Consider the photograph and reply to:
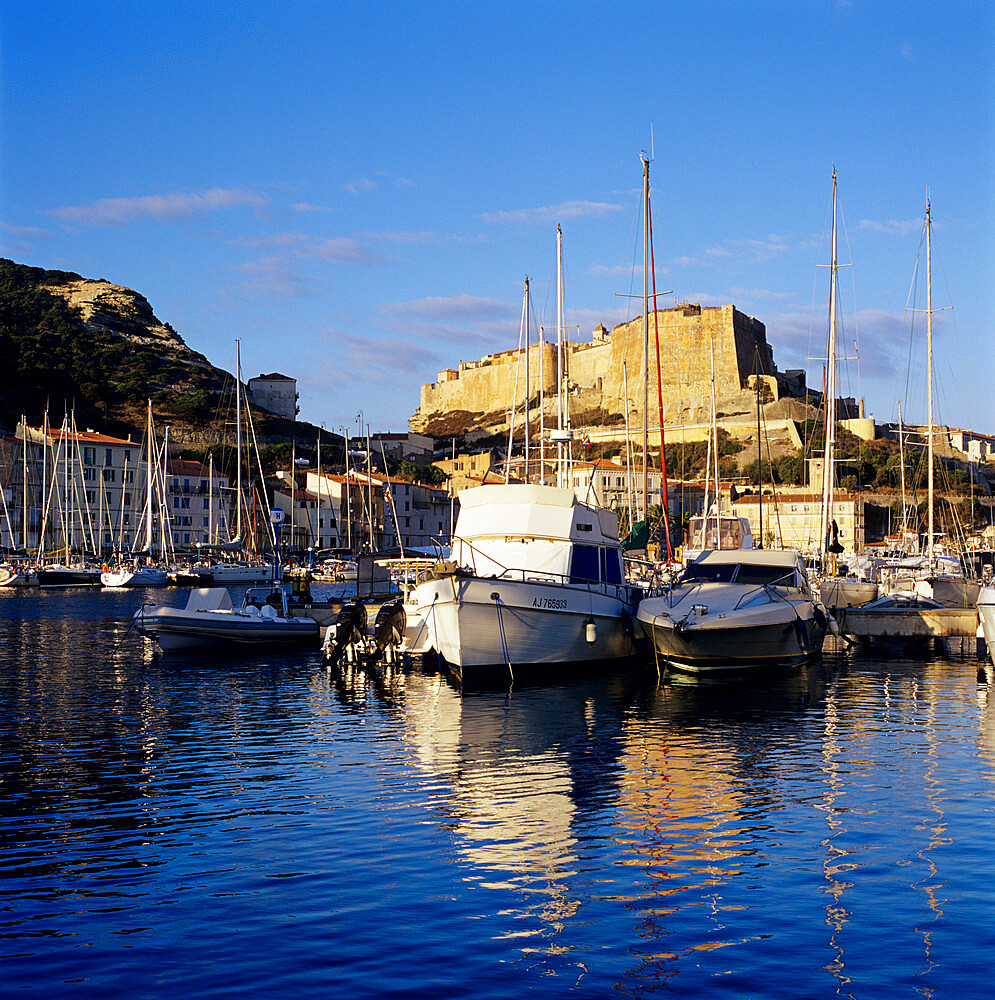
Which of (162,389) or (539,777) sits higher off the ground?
(162,389)

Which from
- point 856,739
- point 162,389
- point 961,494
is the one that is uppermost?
point 162,389

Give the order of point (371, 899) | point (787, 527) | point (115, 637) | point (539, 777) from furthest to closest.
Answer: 1. point (787, 527)
2. point (115, 637)
3. point (539, 777)
4. point (371, 899)

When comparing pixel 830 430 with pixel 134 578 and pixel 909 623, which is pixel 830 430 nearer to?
pixel 909 623

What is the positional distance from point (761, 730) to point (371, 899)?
405 inches

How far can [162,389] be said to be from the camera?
13900 cm

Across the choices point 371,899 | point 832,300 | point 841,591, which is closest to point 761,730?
point 371,899

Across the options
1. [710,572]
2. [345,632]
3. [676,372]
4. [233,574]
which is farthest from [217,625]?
[676,372]

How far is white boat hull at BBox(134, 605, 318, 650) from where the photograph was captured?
98.9ft

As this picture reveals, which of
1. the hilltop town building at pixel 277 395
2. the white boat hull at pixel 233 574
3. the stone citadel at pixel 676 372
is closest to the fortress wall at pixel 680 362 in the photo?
the stone citadel at pixel 676 372

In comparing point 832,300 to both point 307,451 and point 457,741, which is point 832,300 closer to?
point 457,741

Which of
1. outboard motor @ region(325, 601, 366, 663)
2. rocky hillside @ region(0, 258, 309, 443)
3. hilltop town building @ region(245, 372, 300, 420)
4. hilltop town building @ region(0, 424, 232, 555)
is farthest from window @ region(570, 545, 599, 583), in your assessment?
hilltop town building @ region(245, 372, 300, 420)

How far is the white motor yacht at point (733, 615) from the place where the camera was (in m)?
22.9

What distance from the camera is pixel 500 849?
36.7ft

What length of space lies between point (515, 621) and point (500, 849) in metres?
11.7
